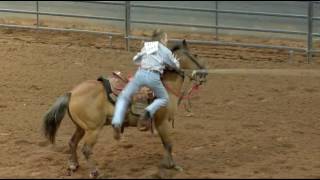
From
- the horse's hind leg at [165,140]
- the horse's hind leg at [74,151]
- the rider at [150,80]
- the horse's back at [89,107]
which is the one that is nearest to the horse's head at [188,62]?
the rider at [150,80]

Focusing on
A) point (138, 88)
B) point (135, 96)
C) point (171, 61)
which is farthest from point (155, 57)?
point (135, 96)

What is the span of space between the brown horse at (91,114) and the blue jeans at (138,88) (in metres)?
0.16

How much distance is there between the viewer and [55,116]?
26.7ft

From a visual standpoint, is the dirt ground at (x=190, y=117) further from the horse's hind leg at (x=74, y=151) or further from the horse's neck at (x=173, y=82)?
the horse's neck at (x=173, y=82)

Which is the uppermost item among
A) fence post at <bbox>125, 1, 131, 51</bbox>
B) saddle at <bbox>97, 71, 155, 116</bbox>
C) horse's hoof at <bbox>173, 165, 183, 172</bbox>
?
fence post at <bbox>125, 1, 131, 51</bbox>

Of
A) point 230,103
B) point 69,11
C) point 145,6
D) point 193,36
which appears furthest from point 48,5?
point 230,103

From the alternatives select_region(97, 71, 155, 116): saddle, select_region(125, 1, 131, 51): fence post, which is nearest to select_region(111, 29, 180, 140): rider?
select_region(97, 71, 155, 116): saddle

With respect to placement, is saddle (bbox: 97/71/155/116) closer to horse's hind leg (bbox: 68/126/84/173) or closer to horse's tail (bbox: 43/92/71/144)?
horse's tail (bbox: 43/92/71/144)

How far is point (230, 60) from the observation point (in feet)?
44.1

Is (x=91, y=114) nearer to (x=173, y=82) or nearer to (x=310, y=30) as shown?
(x=173, y=82)

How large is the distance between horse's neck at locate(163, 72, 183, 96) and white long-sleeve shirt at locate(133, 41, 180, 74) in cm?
34

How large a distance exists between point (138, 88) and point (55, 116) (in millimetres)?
A: 1091

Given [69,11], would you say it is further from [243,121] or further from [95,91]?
[95,91]

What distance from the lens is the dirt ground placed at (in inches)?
331
